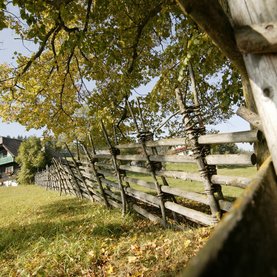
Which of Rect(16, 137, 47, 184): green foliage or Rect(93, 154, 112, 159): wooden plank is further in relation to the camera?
Rect(16, 137, 47, 184): green foliage

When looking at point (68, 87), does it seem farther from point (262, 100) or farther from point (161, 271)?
point (262, 100)

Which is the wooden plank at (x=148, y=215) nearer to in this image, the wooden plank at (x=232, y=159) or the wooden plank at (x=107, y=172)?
the wooden plank at (x=107, y=172)

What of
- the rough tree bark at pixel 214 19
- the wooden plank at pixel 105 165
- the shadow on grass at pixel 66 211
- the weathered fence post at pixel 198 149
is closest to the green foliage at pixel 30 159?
the shadow on grass at pixel 66 211

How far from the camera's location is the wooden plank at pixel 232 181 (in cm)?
353

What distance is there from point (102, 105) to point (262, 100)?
8.90 metres

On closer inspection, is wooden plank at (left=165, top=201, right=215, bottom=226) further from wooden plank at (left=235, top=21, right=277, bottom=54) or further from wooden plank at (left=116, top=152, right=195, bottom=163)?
wooden plank at (left=235, top=21, right=277, bottom=54)

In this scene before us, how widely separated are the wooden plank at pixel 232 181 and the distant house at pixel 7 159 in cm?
5454

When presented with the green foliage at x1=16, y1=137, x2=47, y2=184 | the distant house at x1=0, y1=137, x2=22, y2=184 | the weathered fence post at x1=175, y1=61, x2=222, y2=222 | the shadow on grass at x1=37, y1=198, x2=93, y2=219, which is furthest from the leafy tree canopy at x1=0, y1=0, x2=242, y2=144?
the distant house at x1=0, y1=137, x2=22, y2=184

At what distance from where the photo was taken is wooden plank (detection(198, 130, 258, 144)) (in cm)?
294

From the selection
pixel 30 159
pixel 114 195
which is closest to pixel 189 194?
pixel 114 195

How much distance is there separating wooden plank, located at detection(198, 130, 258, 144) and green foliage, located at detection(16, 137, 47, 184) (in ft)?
126

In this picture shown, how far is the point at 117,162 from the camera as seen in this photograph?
24.1ft

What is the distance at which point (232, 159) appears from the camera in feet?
11.9

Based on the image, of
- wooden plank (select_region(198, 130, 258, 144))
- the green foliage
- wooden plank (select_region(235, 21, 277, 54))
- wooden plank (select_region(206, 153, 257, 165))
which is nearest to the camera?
wooden plank (select_region(235, 21, 277, 54))
